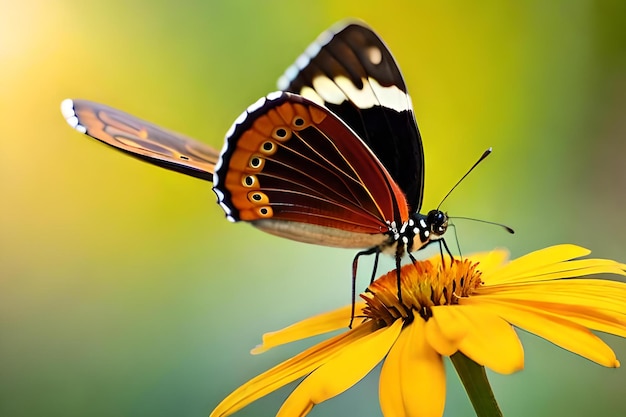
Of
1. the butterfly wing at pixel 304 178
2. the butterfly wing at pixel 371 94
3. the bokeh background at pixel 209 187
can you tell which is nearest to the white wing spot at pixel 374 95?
the butterfly wing at pixel 371 94

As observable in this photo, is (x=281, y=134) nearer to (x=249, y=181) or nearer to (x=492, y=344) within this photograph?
(x=249, y=181)

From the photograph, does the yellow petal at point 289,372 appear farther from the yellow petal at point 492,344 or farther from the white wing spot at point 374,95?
the white wing spot at point 374,95

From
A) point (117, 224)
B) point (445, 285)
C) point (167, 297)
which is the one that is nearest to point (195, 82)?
point (117, 224)

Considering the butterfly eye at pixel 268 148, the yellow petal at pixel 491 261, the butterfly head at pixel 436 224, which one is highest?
the butterfly eye at pixel 268 148

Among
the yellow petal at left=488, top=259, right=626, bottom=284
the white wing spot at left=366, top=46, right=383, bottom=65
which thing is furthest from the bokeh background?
the white wing spot at left=366, top=46, right=383, bottom=65

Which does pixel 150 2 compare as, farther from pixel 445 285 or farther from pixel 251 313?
pixel 445 285

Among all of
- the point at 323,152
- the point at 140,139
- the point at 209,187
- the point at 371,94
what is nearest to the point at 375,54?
the point at 371,94

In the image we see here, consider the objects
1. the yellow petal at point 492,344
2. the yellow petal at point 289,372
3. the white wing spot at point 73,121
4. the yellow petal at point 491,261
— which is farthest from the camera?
the yellow petal at point 491,261

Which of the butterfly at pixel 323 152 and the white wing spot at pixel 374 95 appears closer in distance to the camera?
the butterfly at pixel 323 152
